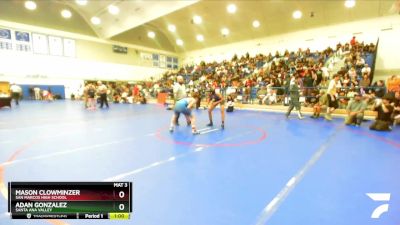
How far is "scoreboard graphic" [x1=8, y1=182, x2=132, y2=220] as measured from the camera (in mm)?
1792

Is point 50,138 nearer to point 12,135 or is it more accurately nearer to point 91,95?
point 12,135

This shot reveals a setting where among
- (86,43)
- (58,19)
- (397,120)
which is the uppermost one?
(58,19)

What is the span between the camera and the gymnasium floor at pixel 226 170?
8.13 ft

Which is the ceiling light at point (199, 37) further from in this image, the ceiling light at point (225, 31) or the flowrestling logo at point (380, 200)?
the flowrestling logo at point (380, 200)

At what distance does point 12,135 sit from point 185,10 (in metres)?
18.1

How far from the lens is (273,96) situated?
13.6 metres

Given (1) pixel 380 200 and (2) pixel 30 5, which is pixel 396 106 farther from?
(2) pixel 30 5

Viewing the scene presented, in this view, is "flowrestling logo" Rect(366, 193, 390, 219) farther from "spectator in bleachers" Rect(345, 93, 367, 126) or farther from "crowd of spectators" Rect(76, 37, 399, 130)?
"spectator in bleachers" Rect(345, 93, 367, 126)

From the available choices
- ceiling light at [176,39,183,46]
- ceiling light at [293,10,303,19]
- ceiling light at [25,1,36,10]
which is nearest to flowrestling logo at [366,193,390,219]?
ceiling light at [293,10,303,19]

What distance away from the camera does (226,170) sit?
374 centimetres

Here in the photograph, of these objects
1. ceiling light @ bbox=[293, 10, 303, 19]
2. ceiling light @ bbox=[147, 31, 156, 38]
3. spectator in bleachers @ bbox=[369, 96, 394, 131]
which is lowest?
spectator in bleachers @ bbox=[369, 96, 394, 131]

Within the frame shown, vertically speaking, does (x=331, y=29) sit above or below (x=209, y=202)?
above

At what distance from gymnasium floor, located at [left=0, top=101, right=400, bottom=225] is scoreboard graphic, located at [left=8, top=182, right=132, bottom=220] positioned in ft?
1.96

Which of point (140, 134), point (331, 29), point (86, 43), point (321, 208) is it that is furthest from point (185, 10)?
point (321, 208)
